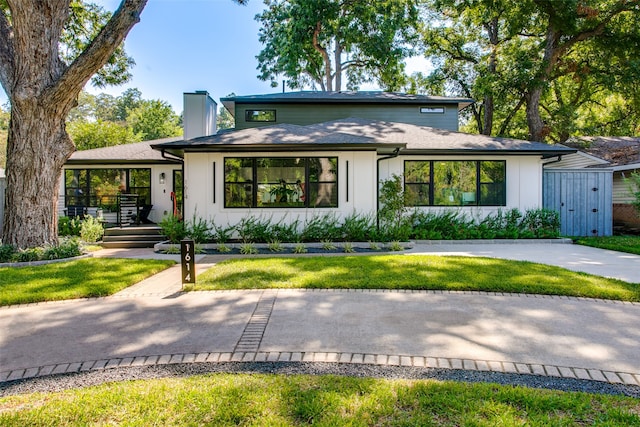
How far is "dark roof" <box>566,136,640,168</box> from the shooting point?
1495 cm

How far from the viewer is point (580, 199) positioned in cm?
1266

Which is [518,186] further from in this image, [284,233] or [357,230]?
[284,233]

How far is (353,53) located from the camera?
23.2 metres

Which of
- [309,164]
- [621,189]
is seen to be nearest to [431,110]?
[309,164]

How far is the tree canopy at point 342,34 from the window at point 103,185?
10052mm

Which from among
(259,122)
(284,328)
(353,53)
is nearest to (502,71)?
(353,53)

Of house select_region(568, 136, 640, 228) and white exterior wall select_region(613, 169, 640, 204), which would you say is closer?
house select_region(568, 136, 640, 228)

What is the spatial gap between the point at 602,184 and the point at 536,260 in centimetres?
702

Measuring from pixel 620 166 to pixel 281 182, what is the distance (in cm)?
1285

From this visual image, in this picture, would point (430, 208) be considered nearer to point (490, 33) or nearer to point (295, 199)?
point (295, 199)

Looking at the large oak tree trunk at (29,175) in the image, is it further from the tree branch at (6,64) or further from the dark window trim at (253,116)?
the dark window trim at (253,116)

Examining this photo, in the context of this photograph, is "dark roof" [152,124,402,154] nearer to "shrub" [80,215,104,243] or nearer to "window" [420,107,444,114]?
"shrub" [80,215,104,243]

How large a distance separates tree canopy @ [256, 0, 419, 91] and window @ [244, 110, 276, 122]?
5.64 m

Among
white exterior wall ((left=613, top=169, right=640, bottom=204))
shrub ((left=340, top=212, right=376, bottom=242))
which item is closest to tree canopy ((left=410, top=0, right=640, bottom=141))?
white exterior wall ((left=613, top=169, right=640, bottom=204))
